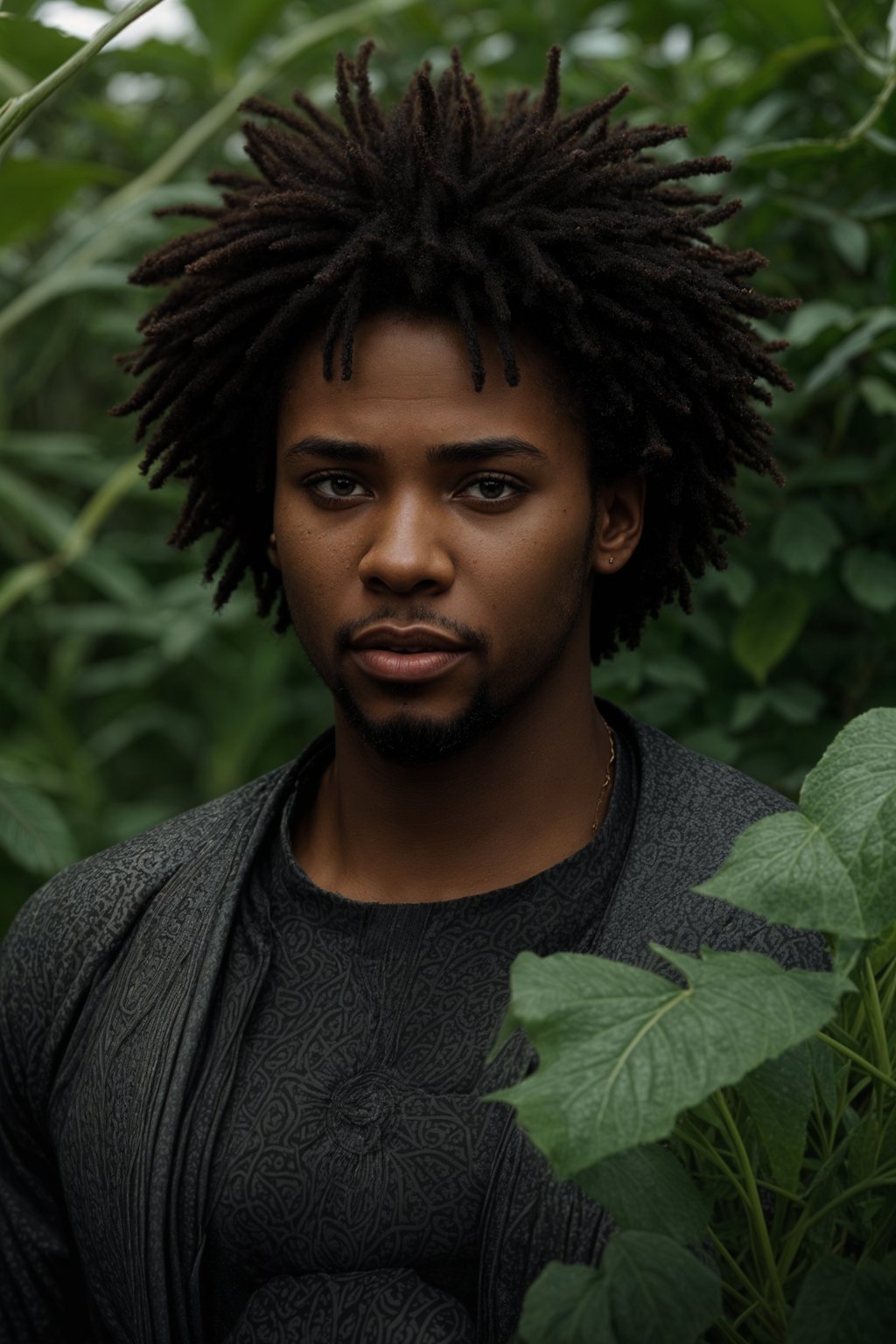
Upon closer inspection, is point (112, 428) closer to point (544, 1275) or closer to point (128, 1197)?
point (128, 1197)

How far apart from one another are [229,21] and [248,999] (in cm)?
144

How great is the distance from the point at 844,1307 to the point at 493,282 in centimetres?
76

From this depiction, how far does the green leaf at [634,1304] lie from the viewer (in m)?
0.86

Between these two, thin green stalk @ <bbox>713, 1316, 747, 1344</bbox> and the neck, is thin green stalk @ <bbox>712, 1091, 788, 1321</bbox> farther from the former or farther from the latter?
the neck

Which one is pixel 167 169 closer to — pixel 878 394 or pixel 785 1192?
pixel 878 394

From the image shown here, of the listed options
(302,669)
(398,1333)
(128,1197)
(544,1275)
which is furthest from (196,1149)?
(302,669)

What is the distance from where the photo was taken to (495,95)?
212 cm

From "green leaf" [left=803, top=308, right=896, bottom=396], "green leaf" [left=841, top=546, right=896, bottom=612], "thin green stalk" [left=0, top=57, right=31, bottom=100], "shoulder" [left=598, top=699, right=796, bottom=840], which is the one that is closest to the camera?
"shoulder" [left=598, top=699, right=796, bottom=840]

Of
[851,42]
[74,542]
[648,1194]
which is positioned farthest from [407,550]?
[74,542]

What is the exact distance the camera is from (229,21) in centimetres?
225

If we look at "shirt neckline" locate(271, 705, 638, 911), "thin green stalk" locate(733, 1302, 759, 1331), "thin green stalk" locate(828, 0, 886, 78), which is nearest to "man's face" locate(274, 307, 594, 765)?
"shirt neckline" locate(271, 705, 638, 911)

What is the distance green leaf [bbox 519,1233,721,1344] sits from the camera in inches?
33.9

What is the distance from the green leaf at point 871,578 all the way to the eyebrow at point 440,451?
2.03ft

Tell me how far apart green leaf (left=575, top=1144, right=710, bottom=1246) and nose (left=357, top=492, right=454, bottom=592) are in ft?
1.56
